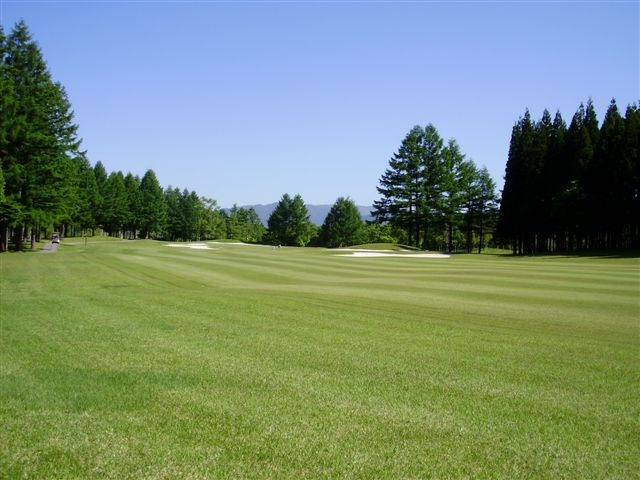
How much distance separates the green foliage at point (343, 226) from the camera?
10575cm

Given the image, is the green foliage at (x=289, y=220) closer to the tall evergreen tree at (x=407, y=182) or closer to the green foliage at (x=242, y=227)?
the green foliage at (x=242, y=227)

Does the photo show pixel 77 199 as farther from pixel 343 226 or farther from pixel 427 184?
pixel 343 226

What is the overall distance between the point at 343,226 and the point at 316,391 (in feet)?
329

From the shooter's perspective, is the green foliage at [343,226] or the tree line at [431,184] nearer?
the tree line at [431,184]

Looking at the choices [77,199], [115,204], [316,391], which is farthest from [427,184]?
[316,391]

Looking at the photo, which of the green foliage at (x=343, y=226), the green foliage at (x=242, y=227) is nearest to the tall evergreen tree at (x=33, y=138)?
the green foliage at (x=343, y=226)

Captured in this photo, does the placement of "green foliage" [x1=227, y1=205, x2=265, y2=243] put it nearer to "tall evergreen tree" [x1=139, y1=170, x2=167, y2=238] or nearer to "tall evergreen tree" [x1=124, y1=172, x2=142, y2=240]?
"tall evergreen tree" [x1=139, y1=170, x2=167, y2=238]

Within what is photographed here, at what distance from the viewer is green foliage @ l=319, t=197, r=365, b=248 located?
105750mm

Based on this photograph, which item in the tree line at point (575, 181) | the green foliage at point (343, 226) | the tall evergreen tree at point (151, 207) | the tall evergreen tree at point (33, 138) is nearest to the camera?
the tall evergreen tree at point (33, 138)

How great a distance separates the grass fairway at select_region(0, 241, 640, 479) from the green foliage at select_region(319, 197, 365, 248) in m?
92.2

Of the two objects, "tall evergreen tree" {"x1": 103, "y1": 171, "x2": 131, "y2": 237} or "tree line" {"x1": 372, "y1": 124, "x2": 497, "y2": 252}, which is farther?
"tall evergreen tree" {"x1": 103, "y1": 171, "x2": 131, "y2": 237}

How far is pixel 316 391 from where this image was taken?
6168mm

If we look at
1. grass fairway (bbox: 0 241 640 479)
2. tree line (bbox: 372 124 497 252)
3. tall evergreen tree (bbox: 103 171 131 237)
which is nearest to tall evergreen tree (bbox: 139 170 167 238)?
tall evergreen tree (bbox: 103 171 131 237)

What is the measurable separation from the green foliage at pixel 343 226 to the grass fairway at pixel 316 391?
92154mm
